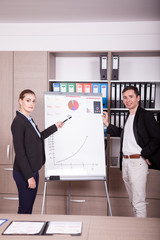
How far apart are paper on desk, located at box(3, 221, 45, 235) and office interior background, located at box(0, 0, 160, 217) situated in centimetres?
198

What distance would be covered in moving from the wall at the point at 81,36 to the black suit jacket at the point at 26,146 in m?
1.59

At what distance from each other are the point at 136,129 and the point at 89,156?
0.59 meters

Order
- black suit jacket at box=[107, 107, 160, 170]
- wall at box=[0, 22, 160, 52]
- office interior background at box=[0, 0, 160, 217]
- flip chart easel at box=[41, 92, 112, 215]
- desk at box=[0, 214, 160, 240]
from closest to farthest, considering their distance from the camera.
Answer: desk at box=[0, 214, 160, 240], black suit jacket at box=[107, 107, 160, 170], flip chart easel at box=[41, 92, 112, 215], office interior background at box=[0, 0, 160, 217], wall at box=[0, 22, 160, 52]

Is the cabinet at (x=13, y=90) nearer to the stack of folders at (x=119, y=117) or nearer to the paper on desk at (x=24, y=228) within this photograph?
the stack of folders at (x=119, y=117)

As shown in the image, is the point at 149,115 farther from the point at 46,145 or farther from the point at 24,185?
the point at 24,185

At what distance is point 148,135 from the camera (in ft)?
9.21

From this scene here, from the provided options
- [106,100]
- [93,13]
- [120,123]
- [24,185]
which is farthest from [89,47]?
[24,185]

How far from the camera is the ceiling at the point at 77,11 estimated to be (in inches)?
124

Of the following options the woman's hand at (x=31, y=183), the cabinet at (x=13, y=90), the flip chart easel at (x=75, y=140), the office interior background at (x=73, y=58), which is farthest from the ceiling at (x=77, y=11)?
the woman's hand at (x=31, y=183)

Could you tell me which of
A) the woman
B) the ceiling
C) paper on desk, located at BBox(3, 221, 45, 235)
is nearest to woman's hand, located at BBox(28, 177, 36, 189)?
the woman

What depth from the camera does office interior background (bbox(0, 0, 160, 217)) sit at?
3480 mm

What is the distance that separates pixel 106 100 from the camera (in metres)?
3.53

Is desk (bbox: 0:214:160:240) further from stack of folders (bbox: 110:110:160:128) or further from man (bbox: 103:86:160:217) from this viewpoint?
stack of folders (bbox: 110:110:160:128)

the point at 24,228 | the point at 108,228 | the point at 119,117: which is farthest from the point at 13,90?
the point at 108,228
